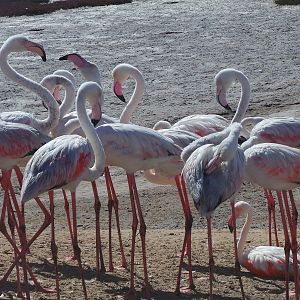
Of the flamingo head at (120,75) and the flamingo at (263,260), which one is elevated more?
the flamingo head at (120,75)

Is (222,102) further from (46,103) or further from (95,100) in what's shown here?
(46,103)

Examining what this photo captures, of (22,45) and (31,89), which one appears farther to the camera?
(22,45)

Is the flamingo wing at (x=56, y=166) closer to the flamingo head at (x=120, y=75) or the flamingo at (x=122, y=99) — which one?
the flamingo at (x=122, y=99)

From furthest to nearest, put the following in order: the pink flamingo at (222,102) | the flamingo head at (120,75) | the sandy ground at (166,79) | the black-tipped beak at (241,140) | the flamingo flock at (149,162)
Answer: the flamingo head at (120,75) < the pink flamingo at (222,102) < the black-tipped beak at (241,140) < the sandy ground at (166,79) < the flamingo flock at (149,162)

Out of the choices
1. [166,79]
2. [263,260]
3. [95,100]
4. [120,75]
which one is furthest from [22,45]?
[166,79]

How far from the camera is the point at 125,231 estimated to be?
968 cm

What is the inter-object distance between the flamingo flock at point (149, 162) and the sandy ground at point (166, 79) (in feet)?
0.84

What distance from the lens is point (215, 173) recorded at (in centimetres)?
698

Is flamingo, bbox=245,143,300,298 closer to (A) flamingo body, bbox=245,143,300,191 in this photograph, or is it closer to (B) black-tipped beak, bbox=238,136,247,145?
(A) flamingo body, bbox=245,143,300,191

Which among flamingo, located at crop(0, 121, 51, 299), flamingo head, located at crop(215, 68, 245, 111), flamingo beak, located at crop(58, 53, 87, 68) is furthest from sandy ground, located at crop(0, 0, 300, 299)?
flamingo beak, located at crop(58, 53, 87, 68)

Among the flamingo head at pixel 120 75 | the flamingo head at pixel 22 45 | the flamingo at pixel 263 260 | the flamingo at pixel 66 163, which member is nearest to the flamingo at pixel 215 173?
the flamingo at pixel 66 163

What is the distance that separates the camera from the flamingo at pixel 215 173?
684 cm

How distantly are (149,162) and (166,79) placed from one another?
10.2 metres

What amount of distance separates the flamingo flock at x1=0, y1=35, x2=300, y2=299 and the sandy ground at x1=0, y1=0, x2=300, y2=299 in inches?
10.1
